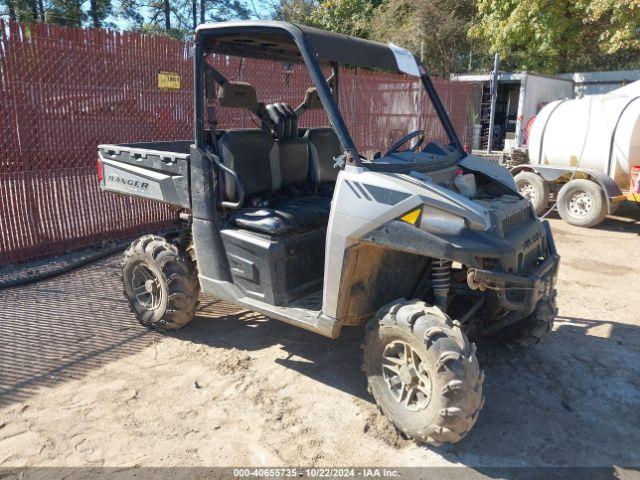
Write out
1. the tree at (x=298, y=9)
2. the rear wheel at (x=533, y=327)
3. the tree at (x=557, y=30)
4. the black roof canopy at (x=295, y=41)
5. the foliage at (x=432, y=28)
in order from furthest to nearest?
the tree at (x=298, y=9) → the foliage at (x=432, y=28) → the tree at (x=557, y=30) → the rear wheel at (x=533, y=327) → the black roof canopy at (x=295, y=41)

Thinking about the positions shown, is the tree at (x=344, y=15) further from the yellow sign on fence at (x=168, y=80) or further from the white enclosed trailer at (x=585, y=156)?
the yellow sign on fence at (x=168, y=80)

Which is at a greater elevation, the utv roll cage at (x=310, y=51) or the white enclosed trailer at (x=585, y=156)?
the utv roll cage at (x=310, y=51)

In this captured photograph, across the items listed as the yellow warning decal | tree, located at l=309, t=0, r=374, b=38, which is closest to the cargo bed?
the yellow warning decal

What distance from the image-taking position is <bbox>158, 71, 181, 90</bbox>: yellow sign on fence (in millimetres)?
7727

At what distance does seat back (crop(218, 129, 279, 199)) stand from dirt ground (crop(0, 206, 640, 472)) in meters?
1.33

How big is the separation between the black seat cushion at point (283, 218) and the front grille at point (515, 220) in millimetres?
1325

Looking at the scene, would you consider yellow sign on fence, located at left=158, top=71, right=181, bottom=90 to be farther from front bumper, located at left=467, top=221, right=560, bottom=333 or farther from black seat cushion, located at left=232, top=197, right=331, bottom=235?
front bumper, located at left=467, top=221, right=560, bottom=333

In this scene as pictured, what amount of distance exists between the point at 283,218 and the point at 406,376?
1.37 m

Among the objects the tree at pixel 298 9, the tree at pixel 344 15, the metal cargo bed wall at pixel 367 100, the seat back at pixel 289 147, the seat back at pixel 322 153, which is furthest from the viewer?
the tree at pixel 298 9

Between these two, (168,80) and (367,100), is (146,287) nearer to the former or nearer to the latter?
(168,80)

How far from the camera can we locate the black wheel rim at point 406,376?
3.10 metres

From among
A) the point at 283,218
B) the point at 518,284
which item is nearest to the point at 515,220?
the point at 518,284

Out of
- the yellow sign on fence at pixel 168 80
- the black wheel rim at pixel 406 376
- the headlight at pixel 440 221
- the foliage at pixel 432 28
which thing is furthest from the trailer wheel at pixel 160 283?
the foliage at pixel 432 28

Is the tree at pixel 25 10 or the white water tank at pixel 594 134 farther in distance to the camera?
the tree at pixel 25 10
